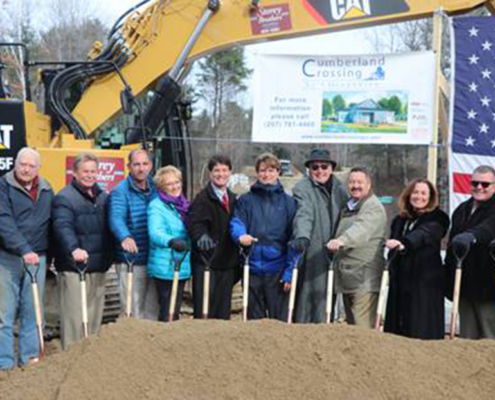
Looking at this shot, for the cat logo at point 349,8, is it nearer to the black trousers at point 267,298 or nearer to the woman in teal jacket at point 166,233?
the woman in teal jacket at point 166,233

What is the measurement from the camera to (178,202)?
538cm

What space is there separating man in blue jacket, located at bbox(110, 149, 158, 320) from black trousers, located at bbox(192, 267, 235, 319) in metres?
0.37

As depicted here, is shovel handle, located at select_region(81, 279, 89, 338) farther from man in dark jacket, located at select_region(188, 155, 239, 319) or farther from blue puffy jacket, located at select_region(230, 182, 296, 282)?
blue puffy jacket, located at select_region(230, 182, 296, 282)

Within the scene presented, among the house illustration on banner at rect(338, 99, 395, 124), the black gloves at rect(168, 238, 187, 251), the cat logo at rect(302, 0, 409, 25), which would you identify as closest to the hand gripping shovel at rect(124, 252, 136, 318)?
the black gloves at rect(168, 238, 187, 251)

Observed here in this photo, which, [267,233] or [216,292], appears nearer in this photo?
[267,233]

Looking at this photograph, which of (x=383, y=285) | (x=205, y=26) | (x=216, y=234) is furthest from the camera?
(x=205, y=26)

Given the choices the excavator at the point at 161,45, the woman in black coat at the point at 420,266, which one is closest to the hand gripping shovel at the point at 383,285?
the woman in black coat at the point at 420,266

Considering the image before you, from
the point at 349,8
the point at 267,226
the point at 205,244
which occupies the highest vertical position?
the point at 349,8

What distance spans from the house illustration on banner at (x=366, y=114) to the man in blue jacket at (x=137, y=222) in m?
3.22

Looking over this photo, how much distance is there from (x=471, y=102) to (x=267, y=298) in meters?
3.70

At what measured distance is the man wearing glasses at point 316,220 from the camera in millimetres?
5301

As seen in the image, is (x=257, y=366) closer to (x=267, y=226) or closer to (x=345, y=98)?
(x=267, y=226)

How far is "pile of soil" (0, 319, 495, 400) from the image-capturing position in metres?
3.51

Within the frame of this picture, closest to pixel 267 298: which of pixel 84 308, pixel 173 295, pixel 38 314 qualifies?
pixel 173 295
